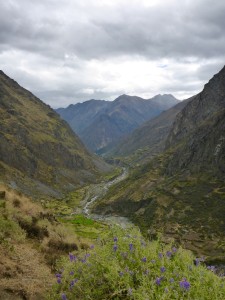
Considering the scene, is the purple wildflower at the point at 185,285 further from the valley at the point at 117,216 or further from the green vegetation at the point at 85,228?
the green vegetation at the point at 85,228

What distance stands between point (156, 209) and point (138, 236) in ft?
404

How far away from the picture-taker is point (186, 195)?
13425 centimetres

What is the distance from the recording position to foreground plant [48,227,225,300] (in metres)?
7.67

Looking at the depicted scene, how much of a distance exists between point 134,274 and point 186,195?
129122 mm

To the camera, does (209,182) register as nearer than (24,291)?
No

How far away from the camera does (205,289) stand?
775 centimetres

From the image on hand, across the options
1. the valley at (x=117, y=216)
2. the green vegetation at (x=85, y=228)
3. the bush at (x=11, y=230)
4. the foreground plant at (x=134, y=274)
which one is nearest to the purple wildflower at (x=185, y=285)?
the foreground plant at (x=134, y=274)

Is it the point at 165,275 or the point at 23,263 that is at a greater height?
the point at 165,275

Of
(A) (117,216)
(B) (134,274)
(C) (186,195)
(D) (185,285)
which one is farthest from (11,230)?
(A) (117,216)

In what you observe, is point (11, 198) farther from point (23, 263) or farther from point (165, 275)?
point (165, 275)

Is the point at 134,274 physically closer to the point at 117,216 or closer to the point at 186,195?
the point at 186,195

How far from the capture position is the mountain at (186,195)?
108663 millimetres

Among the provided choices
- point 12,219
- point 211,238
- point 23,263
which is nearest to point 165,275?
point 23,263

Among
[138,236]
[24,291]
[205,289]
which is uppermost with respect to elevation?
[138,236]
